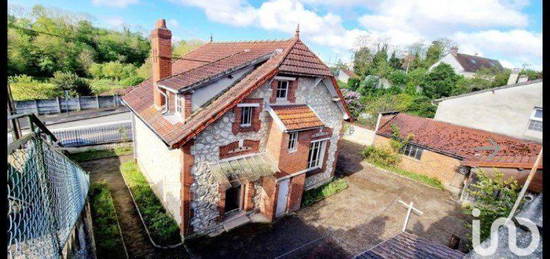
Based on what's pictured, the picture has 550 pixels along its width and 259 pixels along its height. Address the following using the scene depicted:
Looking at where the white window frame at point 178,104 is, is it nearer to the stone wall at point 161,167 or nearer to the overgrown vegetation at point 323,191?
the stone wall at point 161,167

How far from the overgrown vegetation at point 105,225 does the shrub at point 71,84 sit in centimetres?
2359

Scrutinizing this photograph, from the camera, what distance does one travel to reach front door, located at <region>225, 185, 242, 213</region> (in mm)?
11680

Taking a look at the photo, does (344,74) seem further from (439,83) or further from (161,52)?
(161,52)

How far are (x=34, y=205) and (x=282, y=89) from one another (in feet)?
30.0

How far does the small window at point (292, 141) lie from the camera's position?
11.3 meters

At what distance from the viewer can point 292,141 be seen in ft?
37.7

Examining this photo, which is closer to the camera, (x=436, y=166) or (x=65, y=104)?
(x=436, y=166)

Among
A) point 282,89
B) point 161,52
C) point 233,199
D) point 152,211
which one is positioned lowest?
point 152,211

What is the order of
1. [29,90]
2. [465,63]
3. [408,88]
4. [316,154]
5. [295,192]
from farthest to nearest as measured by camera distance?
[465,63], [408,88], [29,90], [316,154], [295,192]

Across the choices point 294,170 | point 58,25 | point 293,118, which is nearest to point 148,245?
point 294,170

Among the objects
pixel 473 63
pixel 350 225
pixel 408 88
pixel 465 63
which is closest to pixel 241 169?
pixel 350 225

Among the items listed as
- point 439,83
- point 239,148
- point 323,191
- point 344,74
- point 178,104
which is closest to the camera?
point 178,104

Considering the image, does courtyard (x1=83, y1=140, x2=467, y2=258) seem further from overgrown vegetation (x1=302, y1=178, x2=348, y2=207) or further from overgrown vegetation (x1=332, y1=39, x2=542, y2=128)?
overgrown vegetation (x1=332, y1=39, x2=542, y2=128)

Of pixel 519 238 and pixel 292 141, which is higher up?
pixel 519 238
